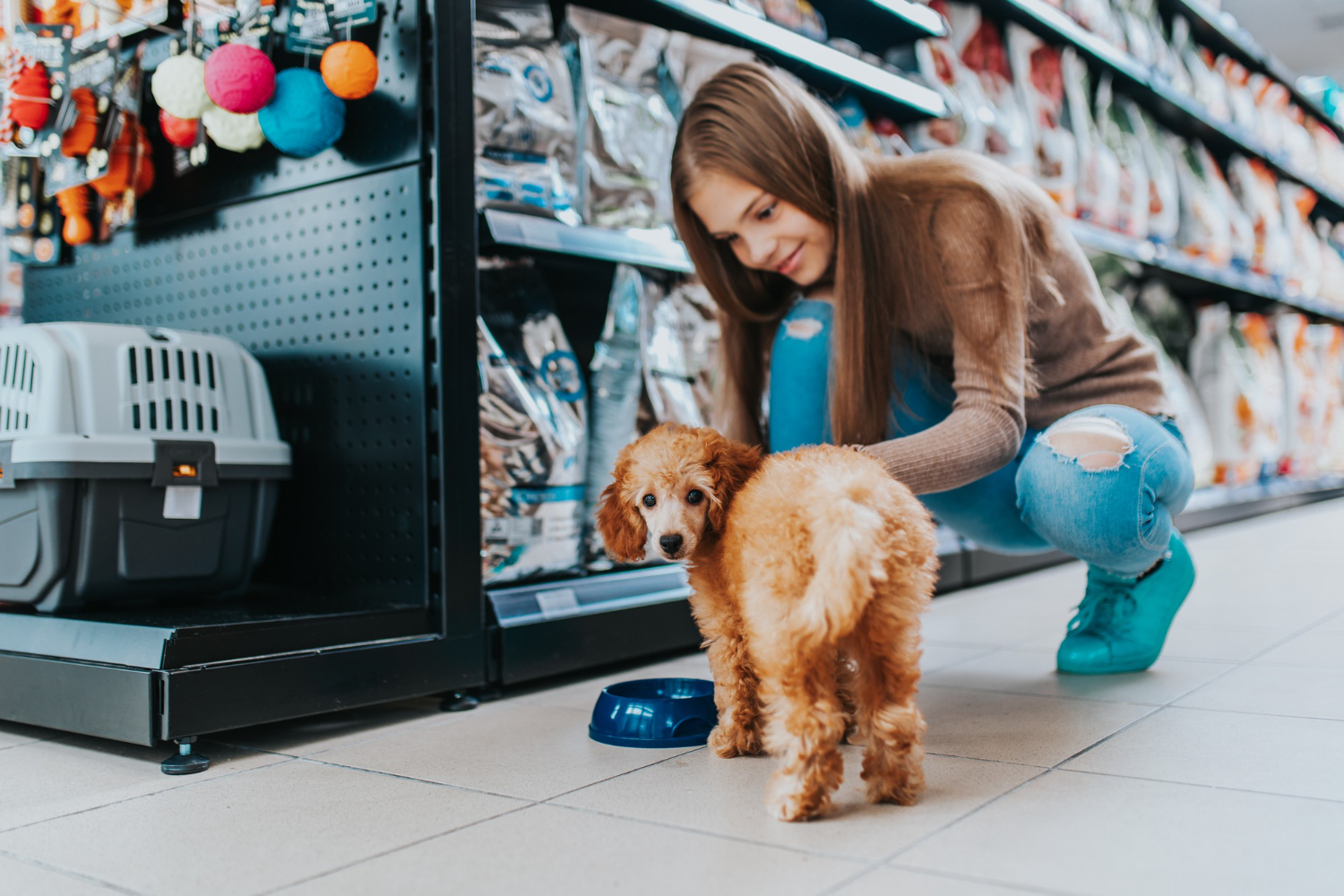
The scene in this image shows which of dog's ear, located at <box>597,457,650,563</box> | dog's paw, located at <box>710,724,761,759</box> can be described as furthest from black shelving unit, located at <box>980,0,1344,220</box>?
dog's paw, located at <box>710,724,761,759</box>

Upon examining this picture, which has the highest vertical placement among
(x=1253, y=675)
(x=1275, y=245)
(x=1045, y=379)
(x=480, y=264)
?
(x=1275, y=245)

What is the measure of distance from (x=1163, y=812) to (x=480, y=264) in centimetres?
139

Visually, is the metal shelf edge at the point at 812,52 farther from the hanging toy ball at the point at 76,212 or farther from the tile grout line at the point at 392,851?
the tile grout line at the point at 392,851

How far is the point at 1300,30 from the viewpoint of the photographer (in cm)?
710

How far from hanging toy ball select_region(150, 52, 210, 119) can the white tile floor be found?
98 centimetres

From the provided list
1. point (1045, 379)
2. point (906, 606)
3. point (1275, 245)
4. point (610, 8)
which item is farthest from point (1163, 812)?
point (1275, 245)

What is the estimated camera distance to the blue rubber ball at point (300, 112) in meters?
1.61

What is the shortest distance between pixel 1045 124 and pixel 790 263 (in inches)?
86.1

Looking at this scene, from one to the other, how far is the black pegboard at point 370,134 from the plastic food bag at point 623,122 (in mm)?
448

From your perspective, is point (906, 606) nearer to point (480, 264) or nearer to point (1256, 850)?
point (1256, 850)

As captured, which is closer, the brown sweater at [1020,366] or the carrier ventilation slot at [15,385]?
the brown sweater at [1020,366]

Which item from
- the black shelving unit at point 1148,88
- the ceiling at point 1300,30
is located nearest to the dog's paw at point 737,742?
the black shelving unit at point 1148,88

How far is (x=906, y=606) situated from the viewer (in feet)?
3.47

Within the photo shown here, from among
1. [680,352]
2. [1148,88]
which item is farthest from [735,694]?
[1148,88]
